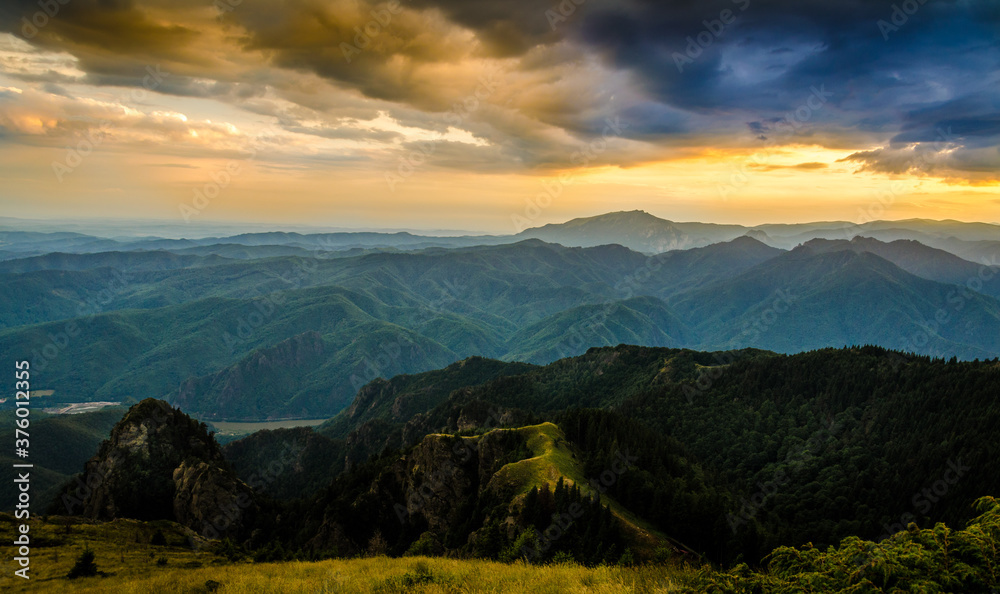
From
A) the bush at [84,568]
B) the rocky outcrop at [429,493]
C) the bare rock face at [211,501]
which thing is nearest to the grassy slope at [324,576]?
the bush at [84,568]

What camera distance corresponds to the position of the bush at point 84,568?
3703 centimetres

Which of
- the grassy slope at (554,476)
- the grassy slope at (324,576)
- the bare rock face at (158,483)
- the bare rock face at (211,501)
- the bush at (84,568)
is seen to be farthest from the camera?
the bare rock face at (158,483)

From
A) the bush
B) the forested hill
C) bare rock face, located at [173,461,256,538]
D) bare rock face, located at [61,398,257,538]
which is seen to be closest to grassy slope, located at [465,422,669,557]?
the forested hill


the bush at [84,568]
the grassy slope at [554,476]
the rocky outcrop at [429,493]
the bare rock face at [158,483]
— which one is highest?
the bush at [84,568]

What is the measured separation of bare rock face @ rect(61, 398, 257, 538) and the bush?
62.2 m

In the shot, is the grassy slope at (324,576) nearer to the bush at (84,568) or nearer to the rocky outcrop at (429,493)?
the bush at (84,568)

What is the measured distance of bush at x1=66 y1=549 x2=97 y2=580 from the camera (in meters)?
37.0

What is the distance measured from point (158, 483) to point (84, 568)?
92.3 metres

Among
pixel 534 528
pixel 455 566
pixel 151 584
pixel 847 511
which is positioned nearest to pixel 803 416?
pixel 847 511

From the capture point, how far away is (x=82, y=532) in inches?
2191

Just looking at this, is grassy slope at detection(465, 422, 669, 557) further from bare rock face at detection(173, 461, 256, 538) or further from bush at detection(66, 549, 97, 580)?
bare rock face at detection(173, 461, 256, 538)

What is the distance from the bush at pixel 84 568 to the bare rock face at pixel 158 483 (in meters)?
Result: 62.2

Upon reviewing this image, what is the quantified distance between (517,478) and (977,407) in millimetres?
153888

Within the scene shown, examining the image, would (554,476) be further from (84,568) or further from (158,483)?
(158,483)
